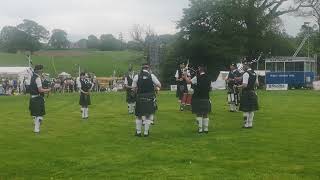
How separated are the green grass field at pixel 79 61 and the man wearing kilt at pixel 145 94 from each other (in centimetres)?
6943

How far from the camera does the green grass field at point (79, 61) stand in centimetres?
9131

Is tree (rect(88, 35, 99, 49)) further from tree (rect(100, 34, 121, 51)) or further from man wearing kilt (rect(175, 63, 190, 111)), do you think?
man wearing kilt (rect(175, 63, 190, 111))

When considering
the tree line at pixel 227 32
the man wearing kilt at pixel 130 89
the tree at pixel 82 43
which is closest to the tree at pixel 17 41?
the tree at pixel 82 43

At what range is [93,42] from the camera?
150 m

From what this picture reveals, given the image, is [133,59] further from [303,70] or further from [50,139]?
[50,139]

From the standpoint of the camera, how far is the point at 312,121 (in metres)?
21.1

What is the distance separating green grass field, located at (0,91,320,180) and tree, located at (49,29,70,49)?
129 m

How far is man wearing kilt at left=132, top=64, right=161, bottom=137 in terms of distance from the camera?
56.5 ft

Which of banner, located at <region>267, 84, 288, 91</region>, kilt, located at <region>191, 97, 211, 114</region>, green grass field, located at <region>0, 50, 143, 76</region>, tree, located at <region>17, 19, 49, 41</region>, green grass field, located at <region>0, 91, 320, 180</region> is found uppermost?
tree, located at <region>17, 19, 49, 41</region>

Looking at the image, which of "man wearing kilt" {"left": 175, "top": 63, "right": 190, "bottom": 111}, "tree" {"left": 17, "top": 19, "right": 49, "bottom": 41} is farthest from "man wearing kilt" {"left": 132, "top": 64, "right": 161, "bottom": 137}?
"tree" {"left": 17, "top": 19, "right": 49, "bottom": 41}

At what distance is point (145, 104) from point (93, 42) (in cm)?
13448

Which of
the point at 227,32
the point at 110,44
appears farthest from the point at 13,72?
the point at 110,44

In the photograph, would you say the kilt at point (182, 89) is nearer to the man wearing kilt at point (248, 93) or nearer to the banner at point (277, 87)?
the man wearing kilt at point (248, 93)

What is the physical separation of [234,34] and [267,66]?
8.22 m
